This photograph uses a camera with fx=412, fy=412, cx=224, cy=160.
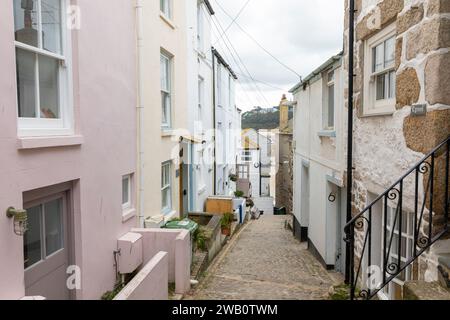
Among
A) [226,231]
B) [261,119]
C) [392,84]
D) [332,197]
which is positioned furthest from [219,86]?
[261,119]

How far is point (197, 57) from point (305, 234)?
23.8 feet

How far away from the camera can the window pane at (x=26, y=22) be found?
171 inches

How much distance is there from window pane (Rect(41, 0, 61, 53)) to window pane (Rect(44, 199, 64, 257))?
6.23 ft

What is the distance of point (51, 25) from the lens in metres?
4.97

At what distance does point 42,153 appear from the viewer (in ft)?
14.8

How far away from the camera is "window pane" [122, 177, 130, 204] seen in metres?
7.47

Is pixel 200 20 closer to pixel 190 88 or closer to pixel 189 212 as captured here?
pixel 190 88

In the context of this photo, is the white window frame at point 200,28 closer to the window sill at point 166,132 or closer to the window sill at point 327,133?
the window sill at point 166,132

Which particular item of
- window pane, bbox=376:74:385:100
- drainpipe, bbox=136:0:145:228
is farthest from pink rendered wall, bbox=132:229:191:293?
window pane, bbox=376:74:385:100

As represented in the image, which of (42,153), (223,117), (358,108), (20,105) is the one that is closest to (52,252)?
(42,153)

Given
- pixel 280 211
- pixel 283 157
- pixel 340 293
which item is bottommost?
pixel 280 211

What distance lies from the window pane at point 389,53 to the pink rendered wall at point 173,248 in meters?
4.30

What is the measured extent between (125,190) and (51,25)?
3.37m

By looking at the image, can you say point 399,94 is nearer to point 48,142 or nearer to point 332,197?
point 48,142
